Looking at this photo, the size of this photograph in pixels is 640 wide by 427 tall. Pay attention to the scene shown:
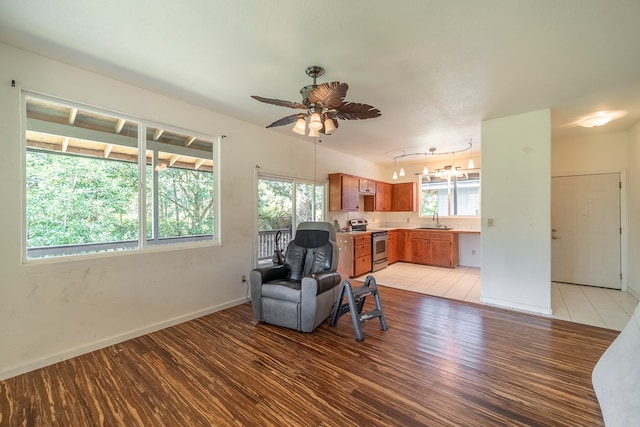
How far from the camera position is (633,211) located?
399 centimetres

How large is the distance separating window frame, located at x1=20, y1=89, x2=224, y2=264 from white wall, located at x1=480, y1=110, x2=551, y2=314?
3782 mm

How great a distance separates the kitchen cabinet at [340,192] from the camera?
5.38 meters

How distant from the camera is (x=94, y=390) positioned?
6.52ft

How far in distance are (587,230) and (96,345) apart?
7.14 meters

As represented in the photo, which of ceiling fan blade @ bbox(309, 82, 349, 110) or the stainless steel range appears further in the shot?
the stainless steel range

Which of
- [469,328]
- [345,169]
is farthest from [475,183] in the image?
[469,328]

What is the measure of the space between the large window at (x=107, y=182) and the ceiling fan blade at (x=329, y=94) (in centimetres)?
207

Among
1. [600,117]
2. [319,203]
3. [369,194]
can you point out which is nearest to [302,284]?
[319,203]

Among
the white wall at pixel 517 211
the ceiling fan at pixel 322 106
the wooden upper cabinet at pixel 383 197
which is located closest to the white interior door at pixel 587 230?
the white wall at pixel 517 211

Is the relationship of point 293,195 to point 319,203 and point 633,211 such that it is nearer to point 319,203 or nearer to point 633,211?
point 319,203

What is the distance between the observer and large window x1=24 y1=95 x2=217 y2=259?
2.39 m

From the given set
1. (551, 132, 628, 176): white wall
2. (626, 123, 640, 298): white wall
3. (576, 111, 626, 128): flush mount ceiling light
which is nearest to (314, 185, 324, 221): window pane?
(576, 111, 626, 128): flush mount ceiling light

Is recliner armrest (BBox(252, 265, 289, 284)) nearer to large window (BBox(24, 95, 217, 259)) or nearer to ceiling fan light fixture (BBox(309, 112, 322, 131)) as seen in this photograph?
large window (BBox(24, 95, 217, 259))

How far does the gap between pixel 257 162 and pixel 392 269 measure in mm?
3797
